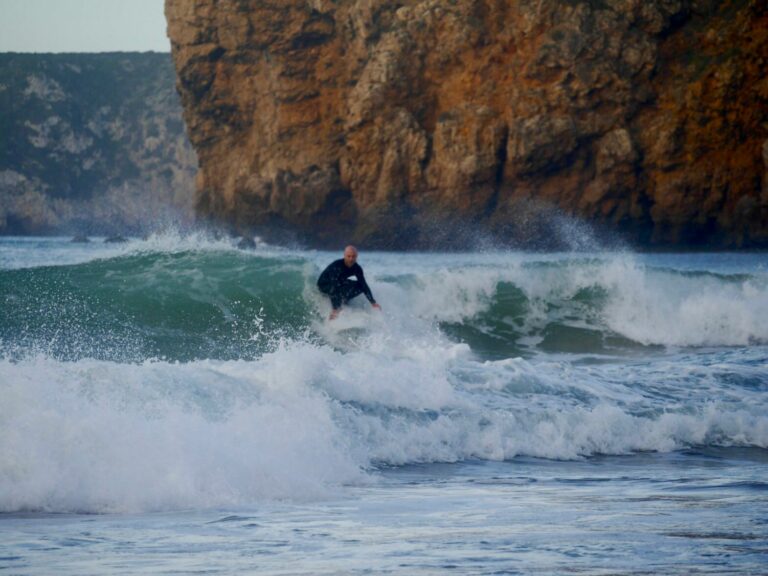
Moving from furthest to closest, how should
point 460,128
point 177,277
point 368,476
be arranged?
point 460,128
point 177,277
point 368,476

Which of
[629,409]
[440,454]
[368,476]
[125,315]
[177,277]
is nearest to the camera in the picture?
[368,476]

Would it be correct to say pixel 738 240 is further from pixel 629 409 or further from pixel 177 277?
pixel 629 409

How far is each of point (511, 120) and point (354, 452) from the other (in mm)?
29199

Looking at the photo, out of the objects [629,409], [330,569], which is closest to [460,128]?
[629,409]

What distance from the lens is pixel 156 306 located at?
51.0 feet

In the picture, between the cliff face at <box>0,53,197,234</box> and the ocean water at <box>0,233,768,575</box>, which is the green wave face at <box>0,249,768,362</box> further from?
the cliff face at <box>0,53,197,234</box>

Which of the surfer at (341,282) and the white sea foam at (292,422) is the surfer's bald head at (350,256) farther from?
the white sea foam at (292,422)

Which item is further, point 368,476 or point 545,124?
point 545,124

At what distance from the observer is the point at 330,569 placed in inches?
190

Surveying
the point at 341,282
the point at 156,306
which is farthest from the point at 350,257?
the point at 156,306

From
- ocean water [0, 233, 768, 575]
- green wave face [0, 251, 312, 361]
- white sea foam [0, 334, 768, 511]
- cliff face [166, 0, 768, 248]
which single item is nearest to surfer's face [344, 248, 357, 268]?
ocean water [0, 233, 768, 575]

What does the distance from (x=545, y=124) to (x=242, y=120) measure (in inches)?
507

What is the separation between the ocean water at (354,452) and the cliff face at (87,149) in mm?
70800

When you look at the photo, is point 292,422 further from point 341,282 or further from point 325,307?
point 325,307
